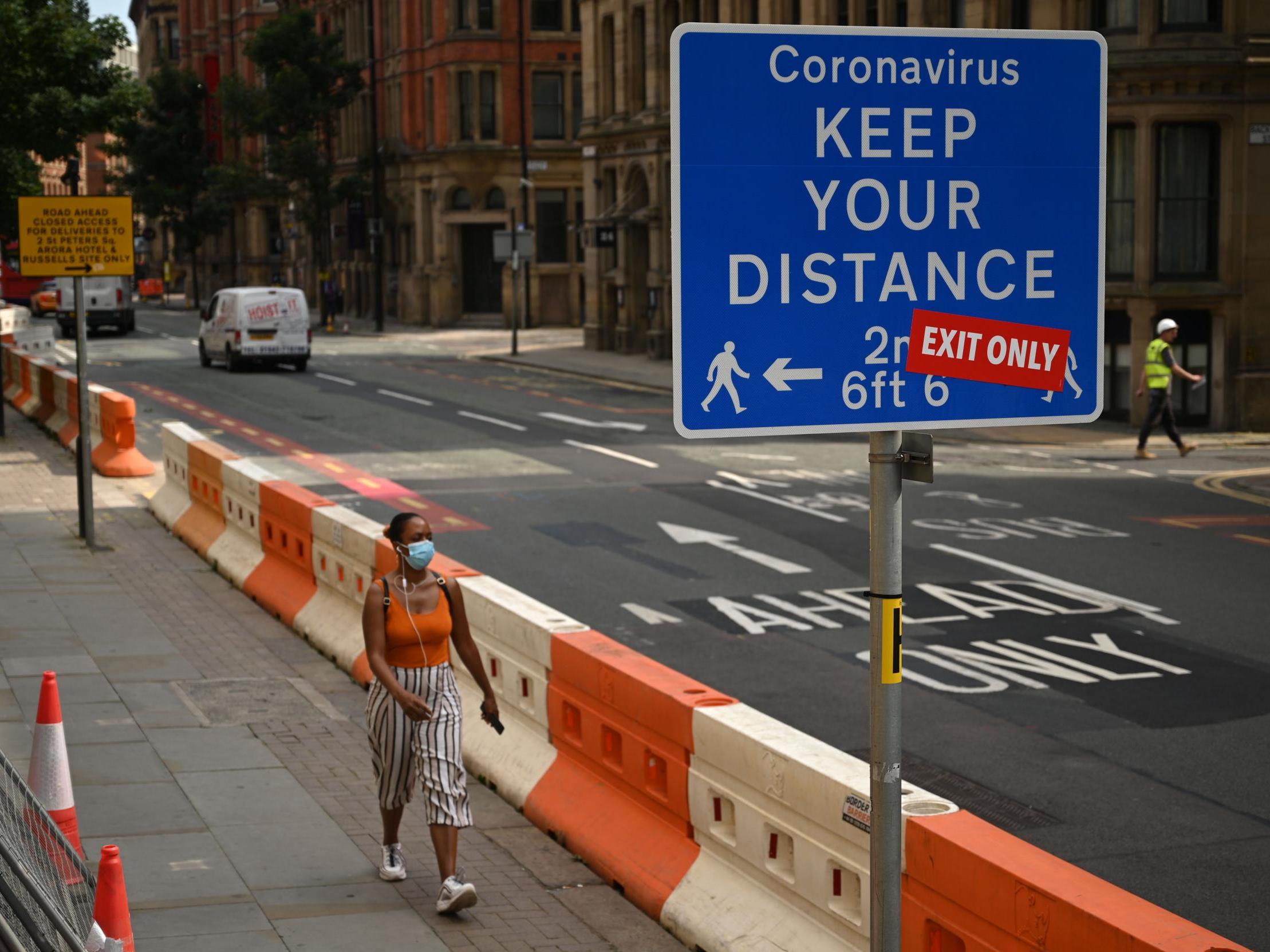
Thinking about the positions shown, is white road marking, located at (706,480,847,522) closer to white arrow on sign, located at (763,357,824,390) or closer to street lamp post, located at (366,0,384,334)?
white arrow on sign, located at (763,357,824,390)

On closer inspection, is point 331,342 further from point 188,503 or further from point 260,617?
point 260,617

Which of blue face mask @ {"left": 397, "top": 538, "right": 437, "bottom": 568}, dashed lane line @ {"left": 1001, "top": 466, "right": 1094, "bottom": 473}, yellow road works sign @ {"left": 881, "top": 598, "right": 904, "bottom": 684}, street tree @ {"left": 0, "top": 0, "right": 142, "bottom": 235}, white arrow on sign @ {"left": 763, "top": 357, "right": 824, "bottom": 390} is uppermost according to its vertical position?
street tree @ {"left": 0, "top": 0, "right": 142, "bottom": 235}

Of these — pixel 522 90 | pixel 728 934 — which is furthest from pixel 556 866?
pixel 522 90

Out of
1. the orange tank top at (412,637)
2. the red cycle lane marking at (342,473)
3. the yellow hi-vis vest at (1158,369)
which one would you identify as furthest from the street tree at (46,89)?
the orange tank top at (412,637)

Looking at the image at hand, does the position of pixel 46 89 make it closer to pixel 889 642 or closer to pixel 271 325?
pixel 271 325

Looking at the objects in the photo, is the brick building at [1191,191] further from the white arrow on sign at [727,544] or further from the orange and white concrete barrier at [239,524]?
the orange and white concrete barrier at [239,524]

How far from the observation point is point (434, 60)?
228 feet

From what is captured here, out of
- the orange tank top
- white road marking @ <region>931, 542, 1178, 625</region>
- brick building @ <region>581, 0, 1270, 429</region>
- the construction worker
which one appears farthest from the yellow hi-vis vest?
the orange tank top

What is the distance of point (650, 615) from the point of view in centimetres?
1468

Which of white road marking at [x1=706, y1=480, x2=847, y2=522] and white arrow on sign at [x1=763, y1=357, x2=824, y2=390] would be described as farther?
white road marking at [x1=706, y1=480, x2=847, y2=522]

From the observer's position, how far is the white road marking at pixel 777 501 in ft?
65.5

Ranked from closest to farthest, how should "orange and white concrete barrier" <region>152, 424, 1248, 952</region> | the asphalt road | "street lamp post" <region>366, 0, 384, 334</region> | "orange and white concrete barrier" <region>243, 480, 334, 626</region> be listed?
"orange and white concrete barrier" <region>152, 424, 1248, 952</region>, the asphalt road, "orange and white concrete barrier" <region>243, 480, 334, 626</region>, "street lamp post" <region>366, 0, 384, 334</region>

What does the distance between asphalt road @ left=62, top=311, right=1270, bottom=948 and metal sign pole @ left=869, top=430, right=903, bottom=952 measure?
3.98 m

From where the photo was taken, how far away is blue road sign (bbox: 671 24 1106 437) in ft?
13.3
